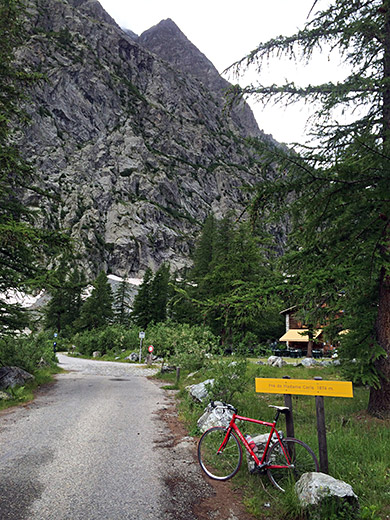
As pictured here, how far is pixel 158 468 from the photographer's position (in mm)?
5207

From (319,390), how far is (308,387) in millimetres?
149

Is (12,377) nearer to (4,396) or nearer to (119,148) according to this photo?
(4,396)

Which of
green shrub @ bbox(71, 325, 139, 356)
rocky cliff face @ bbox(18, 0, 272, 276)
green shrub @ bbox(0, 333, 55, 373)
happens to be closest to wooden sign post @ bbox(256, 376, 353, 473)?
green shrub @ bbox(0, 333, 55, 373)

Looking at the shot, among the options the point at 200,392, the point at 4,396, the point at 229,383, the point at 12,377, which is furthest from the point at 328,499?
the point at 12,377

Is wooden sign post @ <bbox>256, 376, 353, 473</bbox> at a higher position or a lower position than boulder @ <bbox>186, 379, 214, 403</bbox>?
higher

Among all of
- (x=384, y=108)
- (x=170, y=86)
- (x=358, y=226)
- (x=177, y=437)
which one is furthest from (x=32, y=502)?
(x=170, y=86)

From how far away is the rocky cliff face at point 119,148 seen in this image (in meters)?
115

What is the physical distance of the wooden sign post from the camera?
13.8ft

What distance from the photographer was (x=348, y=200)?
643 cm

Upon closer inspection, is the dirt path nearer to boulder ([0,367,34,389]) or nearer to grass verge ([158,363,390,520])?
grass verge ([158,363,390,520])

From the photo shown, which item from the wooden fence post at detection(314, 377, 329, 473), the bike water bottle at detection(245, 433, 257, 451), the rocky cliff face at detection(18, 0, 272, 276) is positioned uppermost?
the rocky cliff face at detection(18, 0, 272, 276)

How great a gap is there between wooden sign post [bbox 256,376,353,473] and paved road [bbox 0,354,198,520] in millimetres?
1997

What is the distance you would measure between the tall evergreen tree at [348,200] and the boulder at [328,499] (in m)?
3.42

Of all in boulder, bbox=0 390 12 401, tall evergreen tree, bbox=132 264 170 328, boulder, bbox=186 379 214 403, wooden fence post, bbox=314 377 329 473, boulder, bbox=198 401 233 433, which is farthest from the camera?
tall evergreen tree, bbox=132 264 170 328
